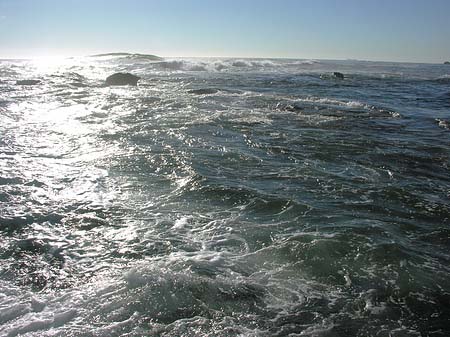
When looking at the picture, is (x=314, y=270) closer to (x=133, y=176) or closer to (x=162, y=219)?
(x=162, y=219)

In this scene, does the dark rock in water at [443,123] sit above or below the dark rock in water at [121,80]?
below

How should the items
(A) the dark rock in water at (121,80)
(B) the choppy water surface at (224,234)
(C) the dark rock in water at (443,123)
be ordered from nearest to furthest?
1. (B) the choppy water surface at (224,234)
2. (C) the dark rock in water at (443,123)
3. (A) the dark rock in water at (121,80)

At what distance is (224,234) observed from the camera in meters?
6.18

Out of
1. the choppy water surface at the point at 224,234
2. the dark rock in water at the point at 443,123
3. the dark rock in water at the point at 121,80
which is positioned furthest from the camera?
the dark rock in water at the point at 121,80

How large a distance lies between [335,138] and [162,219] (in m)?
8.04

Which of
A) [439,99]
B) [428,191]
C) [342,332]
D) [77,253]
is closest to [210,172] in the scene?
[77,253]

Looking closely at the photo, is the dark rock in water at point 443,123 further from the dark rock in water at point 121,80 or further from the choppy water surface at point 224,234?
the dark rock in water at point 121,80

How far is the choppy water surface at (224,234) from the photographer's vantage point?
424 centimetres

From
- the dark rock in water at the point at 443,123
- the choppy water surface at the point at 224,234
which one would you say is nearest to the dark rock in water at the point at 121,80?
the choppy water surface at the point at 224,234

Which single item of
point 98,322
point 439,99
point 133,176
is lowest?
point 98,322

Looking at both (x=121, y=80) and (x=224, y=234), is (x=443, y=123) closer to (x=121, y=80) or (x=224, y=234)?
(x=224, y=234)

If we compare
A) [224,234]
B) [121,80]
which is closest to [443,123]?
[224,234]

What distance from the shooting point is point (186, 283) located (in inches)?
190

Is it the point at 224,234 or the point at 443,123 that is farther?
the point at 443,123
